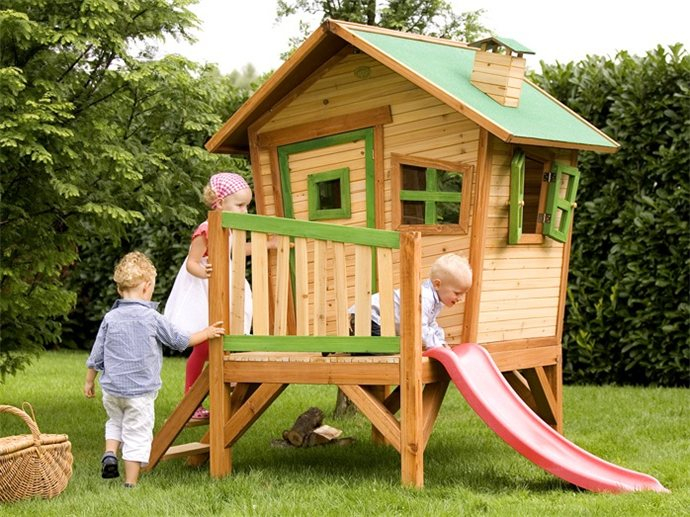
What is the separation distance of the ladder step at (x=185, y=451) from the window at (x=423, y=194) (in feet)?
6.01

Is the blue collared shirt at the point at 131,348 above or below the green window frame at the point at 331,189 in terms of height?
below

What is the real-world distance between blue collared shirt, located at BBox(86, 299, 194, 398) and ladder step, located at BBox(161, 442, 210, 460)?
64 centimetres

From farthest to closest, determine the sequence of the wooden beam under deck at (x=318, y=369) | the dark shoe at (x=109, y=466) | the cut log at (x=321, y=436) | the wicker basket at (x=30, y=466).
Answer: the cut log at (x=321, y=436) → the dark shoe at (x=109, y=466) → the wooden beam under deck at (x=318, y=369) → the wicker basket at (x=30, y=466)

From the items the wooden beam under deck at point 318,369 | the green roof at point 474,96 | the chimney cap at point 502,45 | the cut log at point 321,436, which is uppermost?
the chimney cap at point 502,45

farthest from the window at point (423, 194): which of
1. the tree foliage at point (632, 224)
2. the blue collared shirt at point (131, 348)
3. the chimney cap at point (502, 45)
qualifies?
the tree foliage at point (632, 224)

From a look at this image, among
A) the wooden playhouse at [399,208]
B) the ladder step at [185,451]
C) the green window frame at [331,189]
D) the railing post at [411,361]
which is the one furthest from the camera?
the green window frame at [331,189]

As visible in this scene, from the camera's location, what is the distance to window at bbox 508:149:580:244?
6699 millimetres

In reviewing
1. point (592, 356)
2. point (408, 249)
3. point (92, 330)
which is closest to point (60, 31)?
point (408, 249)

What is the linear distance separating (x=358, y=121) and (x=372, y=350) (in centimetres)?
193

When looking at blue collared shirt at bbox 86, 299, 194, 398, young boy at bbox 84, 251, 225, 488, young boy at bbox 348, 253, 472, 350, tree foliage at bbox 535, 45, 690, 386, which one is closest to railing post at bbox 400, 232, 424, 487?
young boy at bbox 348, 253, 472, 350

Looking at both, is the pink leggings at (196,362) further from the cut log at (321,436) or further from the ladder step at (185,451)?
the cut log at (321,436)

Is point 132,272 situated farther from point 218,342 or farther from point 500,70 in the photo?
point 500,70

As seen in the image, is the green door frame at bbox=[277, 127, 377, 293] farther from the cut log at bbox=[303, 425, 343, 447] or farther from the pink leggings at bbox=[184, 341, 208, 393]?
the cut log at bbox=[303, 425, 343, 447]

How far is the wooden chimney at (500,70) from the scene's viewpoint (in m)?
6.98
